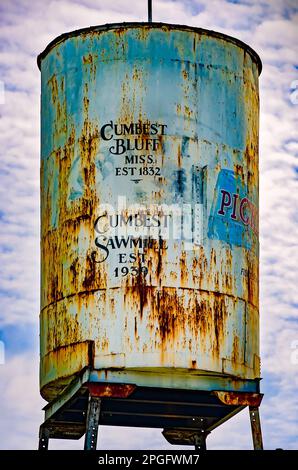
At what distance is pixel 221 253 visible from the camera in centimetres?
3472

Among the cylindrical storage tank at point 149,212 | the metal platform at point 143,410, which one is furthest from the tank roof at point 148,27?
the metal platform at point 143,410

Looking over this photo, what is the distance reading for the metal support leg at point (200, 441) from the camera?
37.9m

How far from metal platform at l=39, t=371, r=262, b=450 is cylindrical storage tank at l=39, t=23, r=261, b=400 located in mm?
306

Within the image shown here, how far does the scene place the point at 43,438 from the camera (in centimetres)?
3675

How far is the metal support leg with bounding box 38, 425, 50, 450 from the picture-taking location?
3666 cm

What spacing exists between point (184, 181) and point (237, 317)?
253cm

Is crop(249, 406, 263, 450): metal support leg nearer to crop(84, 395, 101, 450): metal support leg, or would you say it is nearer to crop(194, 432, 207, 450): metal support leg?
crop(84, 395, 101, 450): metal support leg

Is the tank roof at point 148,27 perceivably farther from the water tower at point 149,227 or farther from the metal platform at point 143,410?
the metal platform at point 143,410

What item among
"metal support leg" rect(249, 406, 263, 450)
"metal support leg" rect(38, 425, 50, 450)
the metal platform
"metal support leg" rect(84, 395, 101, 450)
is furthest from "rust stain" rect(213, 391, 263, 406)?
"metal support leg" rect(38, 425, 50, 450)

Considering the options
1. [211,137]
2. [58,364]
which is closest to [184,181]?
[211,137]

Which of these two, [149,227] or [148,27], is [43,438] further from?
[148,27]

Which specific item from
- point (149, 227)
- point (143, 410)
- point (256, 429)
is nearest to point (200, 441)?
point (143, 410)

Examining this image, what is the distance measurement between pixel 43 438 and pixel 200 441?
3165 mm

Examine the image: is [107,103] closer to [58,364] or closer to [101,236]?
[101,236]
